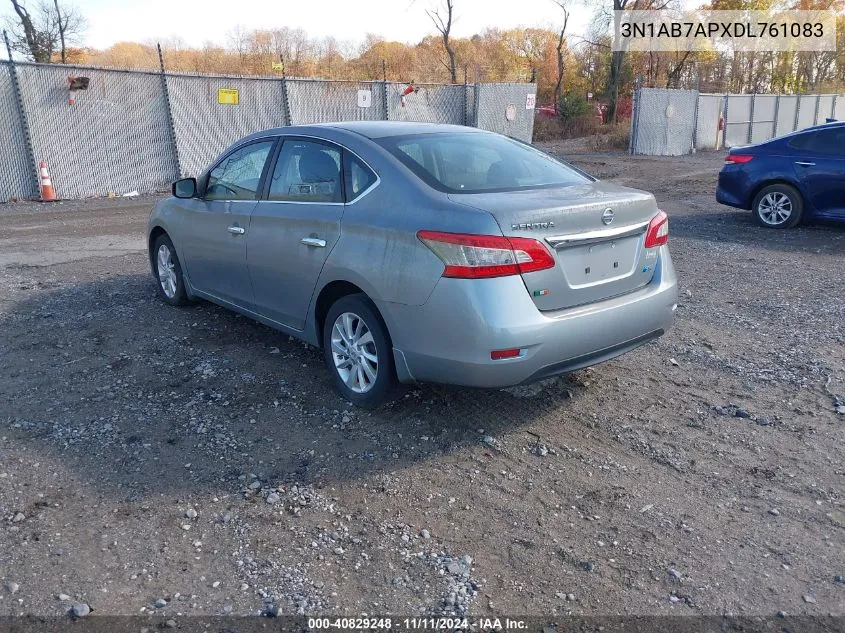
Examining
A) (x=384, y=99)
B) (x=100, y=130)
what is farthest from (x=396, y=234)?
(x=384, y=99)

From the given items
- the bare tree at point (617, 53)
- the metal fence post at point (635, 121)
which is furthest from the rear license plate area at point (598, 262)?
the bare tree at point (617, 53)

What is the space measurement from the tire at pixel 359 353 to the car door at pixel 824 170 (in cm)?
822

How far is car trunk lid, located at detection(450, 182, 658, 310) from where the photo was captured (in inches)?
148

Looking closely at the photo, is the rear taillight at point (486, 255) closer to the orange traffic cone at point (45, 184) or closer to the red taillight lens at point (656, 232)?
the red taillight lens at point (656, 232)

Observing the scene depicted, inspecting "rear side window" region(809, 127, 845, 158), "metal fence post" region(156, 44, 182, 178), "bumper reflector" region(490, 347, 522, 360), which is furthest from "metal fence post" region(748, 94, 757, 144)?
"bumper reflector" region(490, 347, 522, 360)

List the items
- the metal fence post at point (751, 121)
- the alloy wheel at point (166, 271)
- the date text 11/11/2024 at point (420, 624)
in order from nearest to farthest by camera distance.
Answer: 1. the date text 11/11/2024 at point (420, 624)
2. the alloy wheel at point (166, 271)
3. the metal fence post at point (751, 121)

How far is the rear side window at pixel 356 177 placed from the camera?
14.3 ft

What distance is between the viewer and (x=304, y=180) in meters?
4.85

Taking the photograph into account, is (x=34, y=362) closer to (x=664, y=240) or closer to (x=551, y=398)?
(x=551, y=398)

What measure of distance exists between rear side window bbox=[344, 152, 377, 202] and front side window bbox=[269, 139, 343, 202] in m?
0.08

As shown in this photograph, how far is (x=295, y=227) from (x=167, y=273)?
97.0 inches

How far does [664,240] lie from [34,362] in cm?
446

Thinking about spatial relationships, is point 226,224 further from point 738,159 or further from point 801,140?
point 801,140

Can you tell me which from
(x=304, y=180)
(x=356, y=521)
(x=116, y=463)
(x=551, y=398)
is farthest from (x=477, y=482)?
(x=304, y=180)
